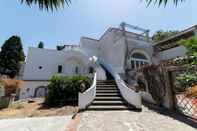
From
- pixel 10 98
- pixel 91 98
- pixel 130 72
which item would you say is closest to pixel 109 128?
pixel 91 98

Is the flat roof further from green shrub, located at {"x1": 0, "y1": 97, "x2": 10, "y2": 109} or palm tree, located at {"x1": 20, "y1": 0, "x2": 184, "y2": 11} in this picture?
green shrub, located at {"x1": 0, "y1": 97, "x2": 10, "y2": 109}

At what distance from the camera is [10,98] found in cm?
1403

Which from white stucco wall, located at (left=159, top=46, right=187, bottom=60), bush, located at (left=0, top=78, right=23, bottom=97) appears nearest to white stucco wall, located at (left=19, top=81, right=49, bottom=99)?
bush, located at (left=0, top=78, right=23, bottom=97)

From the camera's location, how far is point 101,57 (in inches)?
846

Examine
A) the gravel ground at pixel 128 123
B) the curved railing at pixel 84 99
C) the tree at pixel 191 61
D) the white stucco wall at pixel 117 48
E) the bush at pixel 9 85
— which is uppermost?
the white stucco wall at pixel 117 48

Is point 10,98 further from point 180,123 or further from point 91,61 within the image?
point 180,123

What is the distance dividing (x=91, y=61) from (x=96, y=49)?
258 centimetres

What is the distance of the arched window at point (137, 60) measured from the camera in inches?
687

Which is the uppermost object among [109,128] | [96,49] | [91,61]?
[96,49]

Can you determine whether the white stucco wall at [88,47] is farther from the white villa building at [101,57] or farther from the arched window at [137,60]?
the arched window at [137,60]

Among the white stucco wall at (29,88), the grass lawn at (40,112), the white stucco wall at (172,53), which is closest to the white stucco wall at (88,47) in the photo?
the white stucco wall at (29,88)

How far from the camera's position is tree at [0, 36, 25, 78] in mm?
33219

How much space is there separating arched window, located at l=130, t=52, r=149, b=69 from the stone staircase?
230 inches

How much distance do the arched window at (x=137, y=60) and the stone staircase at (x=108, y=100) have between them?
230 inches
